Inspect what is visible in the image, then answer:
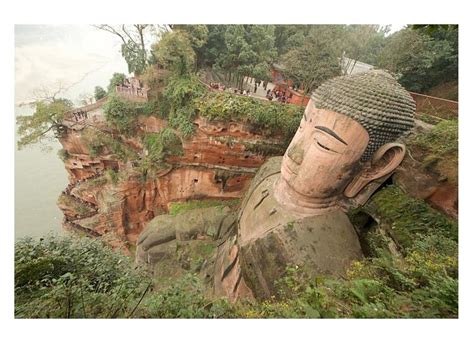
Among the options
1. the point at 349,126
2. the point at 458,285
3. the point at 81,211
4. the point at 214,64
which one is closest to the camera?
the point at 458,285

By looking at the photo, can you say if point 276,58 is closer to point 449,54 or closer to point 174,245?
point 449,54

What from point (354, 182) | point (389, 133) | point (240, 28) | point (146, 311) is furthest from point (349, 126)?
point (240, 28)

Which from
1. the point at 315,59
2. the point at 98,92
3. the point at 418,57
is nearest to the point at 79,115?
the point at 98,92

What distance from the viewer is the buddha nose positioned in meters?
3.91

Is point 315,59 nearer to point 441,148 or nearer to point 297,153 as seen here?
point 297,153

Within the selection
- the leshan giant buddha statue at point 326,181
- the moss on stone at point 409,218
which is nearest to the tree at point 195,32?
the leshan giant buddha statue at point 326,181

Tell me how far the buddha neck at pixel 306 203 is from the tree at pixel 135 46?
5800 mm

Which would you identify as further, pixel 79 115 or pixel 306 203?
pixel 79 115

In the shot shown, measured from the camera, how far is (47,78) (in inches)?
278

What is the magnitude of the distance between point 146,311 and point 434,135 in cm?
449

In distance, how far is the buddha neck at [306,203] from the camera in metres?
4.17

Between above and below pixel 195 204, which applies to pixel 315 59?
above

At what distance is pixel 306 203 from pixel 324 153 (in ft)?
3.18

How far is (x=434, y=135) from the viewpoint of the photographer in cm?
362
